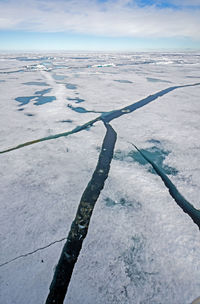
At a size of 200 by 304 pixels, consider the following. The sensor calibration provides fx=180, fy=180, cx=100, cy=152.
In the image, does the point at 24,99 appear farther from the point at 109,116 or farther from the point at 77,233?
the point at 77,233

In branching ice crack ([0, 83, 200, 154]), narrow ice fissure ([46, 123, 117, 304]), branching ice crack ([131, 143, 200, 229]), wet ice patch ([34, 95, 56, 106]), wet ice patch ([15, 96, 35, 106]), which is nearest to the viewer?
narrow ice fissure ([46, 123, 117, 304])

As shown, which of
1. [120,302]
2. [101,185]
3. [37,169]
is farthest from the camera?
[37,169]

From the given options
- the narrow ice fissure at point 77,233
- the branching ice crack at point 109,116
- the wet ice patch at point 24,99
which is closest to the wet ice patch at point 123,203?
the narrow ice fissure at point 77,233

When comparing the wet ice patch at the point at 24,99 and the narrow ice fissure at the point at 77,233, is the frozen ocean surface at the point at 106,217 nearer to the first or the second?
the narrow ice fissure at the point at 77,233

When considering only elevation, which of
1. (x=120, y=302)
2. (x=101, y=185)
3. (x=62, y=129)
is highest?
(x=62, y=129)

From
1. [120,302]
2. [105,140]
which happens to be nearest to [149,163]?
[105,140]

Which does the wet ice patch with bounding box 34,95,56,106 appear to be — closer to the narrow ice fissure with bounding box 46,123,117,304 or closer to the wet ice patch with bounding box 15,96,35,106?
the wet ice patch with bounding box 15,96,35,106

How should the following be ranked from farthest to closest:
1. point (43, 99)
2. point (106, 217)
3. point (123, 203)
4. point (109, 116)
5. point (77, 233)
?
point (43, 99), point (109, 116), point (123, 203), point (106, 217), point (77, 233)

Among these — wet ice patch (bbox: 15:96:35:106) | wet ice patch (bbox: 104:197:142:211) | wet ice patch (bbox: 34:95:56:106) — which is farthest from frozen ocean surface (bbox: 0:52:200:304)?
wet ice patch (bbox: 15:96:35:106)

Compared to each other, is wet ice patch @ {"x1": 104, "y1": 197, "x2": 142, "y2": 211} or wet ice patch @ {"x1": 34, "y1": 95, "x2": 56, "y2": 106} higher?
wet ice patch @ {"x1": 34, "y1": 95, "x2": 56, "y2": 106}

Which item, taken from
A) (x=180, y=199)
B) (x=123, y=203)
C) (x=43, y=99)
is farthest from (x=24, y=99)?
(x=180, y=199)

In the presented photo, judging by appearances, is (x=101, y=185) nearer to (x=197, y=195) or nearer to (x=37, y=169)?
(x=37, y=169)
